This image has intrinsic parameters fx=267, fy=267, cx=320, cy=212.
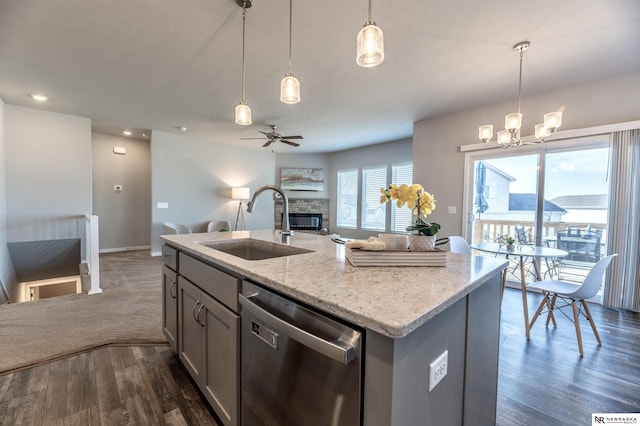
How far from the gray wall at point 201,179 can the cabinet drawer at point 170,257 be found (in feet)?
13.6

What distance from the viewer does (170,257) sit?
1903mm

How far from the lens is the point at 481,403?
1.14 metres

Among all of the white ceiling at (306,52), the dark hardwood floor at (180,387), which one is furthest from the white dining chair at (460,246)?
the white ceiling at (306,52)

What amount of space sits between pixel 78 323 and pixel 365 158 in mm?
6097

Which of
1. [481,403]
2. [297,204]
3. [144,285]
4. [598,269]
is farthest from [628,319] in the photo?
[297,204]

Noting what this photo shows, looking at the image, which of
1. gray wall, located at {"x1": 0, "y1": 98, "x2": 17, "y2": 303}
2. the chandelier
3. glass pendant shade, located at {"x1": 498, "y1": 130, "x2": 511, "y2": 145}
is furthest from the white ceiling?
glass pendant shade, located at {"x1": 498, "y1": 130, "x2": 511, "y2": 145}

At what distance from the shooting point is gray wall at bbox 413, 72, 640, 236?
297 centimetres

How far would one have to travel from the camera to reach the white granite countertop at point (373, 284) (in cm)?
67

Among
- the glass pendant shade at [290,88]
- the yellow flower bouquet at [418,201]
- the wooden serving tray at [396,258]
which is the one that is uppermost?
the glass pendant shade at [290,88]

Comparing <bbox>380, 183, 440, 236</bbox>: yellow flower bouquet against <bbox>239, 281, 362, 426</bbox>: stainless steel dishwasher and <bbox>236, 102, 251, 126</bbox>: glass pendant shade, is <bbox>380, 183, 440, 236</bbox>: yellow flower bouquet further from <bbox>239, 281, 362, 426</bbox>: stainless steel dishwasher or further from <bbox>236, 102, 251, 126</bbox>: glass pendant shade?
<bbox>236, 102, 251, 126</bbox>: glass pendant shade

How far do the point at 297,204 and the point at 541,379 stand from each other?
6466mm

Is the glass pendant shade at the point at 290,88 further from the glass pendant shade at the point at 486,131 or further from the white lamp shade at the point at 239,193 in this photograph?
the white lamp shade at the point at 239,193

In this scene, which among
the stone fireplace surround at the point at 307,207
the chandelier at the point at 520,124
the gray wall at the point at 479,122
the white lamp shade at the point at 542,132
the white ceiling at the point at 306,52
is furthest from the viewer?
the stone fireplace surround at the point at 307,207

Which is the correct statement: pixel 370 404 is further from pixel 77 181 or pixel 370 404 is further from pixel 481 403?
pixel 77 181
